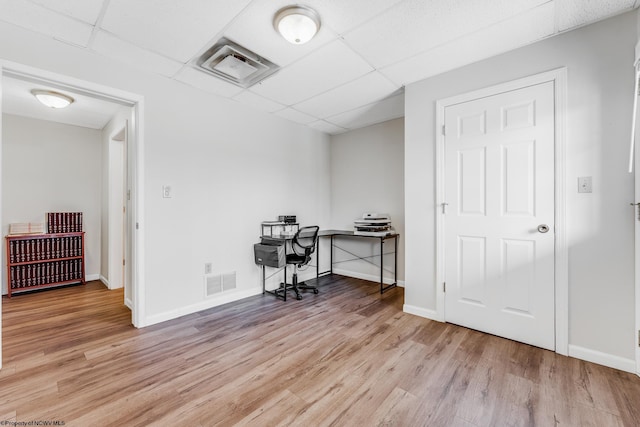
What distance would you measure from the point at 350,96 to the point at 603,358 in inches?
123

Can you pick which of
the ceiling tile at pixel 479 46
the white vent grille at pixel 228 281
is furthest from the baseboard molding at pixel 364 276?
the ceiling tile at pixel 479 46

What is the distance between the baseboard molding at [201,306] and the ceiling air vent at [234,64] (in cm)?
238

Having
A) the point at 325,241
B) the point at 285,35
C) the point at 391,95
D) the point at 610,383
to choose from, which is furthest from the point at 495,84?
the point at 325,241

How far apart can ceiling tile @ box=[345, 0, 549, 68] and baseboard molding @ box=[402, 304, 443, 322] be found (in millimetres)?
2393

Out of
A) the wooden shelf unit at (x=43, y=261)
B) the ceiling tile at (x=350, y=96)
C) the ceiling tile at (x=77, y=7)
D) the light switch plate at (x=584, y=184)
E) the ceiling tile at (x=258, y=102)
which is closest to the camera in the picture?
the ceiling tile at (x=77, y=7)

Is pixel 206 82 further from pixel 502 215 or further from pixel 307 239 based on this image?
pixel 502 215

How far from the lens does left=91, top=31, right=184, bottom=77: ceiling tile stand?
2.12 metres

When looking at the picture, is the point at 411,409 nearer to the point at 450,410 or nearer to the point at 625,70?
the point at 450,410

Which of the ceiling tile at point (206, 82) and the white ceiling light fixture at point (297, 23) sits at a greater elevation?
the ceiling tile at point (206, 82)

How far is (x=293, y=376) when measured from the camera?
182 centimetres

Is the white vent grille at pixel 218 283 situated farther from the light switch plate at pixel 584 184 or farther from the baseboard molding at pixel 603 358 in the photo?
the light switch plate at pixel 584 184

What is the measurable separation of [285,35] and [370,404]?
7.97ft

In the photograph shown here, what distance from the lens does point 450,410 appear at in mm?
1512

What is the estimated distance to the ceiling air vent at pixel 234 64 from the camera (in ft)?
7.34
